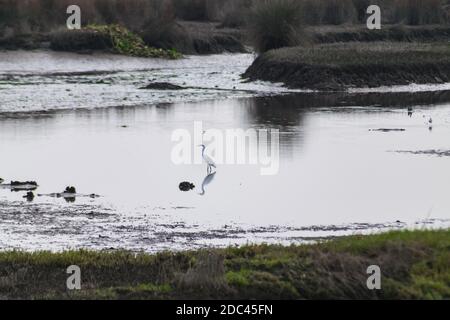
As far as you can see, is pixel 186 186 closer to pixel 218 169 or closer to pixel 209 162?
pixel 209 162

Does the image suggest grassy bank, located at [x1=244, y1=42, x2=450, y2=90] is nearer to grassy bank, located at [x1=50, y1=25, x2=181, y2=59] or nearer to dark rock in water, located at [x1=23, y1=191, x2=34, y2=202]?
grassy bank, located at [x1=50, y1=25, x2=181, y2=59]

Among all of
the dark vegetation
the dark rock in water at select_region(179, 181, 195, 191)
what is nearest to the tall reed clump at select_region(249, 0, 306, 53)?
the dark vegetation

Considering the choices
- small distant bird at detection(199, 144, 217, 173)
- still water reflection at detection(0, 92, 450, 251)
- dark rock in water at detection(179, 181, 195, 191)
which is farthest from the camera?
small distant bird at detection(199, 144, 217, 173)

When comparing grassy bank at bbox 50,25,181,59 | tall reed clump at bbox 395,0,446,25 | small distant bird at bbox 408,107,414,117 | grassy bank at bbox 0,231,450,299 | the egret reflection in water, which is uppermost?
tall reed clump at bbox 395,0,446,25

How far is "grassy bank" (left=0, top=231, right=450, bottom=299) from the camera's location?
11.4 meters

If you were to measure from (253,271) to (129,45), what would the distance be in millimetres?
40208

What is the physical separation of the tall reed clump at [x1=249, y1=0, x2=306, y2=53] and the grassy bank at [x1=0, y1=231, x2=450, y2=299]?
1261 inches

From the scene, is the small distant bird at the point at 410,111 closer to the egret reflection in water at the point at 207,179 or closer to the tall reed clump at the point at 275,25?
the egret reflection in water at the point at 207,179

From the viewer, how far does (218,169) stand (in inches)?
838

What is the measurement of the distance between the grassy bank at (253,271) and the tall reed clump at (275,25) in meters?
32.0

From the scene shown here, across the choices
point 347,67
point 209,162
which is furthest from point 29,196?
point 347,67

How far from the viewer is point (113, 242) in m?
15.2
